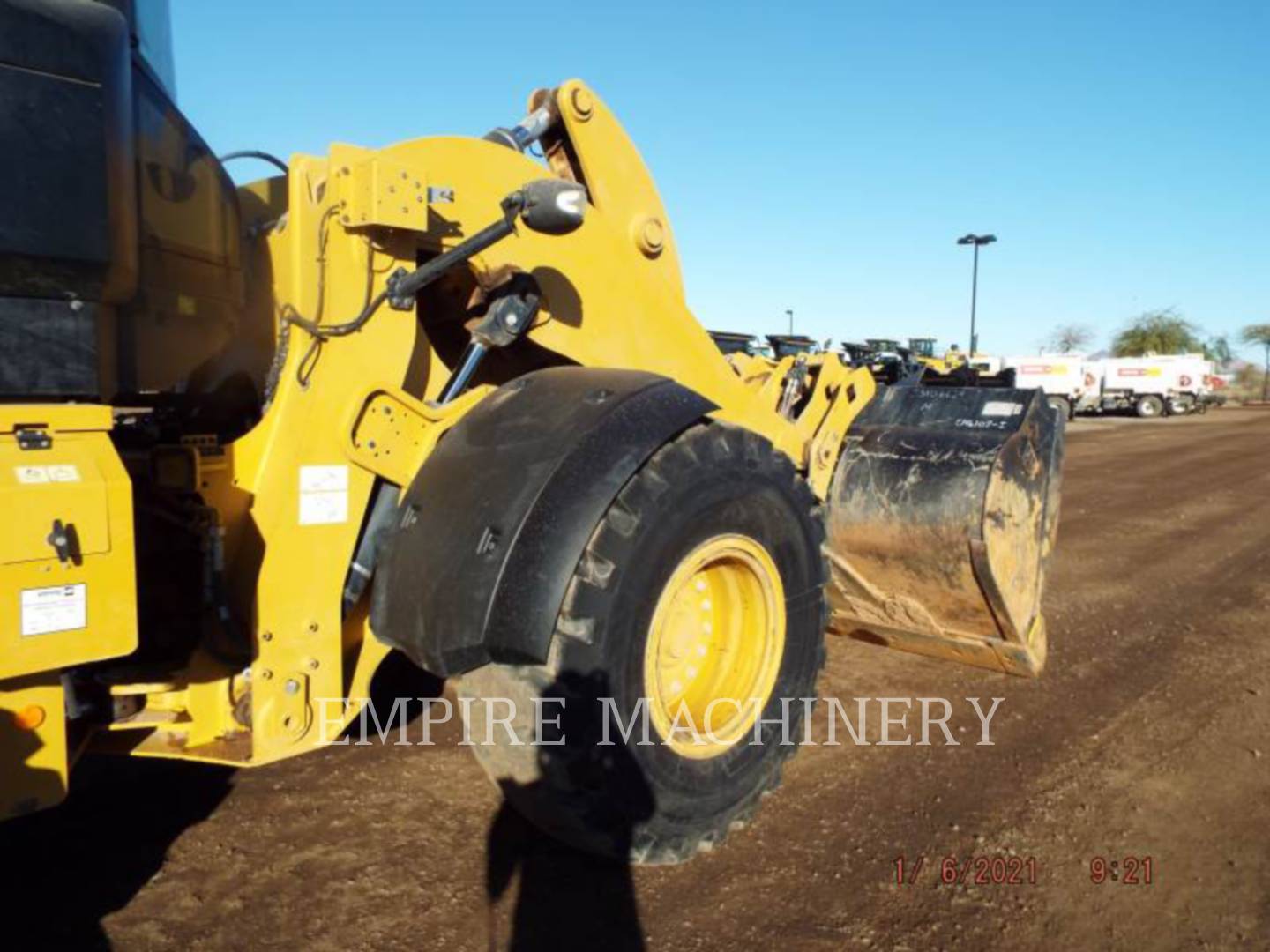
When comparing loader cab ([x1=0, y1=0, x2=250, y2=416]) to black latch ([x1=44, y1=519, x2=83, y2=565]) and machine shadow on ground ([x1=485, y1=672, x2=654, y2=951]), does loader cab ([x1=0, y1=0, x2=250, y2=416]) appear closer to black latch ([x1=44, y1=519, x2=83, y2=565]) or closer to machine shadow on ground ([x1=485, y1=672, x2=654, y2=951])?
black latch ([x1=44, y1=519, x2=83, y2=565])

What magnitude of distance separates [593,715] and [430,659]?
1.49 ft

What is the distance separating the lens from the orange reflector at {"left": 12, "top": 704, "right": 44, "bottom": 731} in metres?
2.01

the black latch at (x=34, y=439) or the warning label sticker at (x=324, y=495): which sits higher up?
the black latch at (x=34, y=439)

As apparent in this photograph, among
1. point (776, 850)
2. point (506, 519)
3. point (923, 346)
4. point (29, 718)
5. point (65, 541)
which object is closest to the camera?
point (65, 541)

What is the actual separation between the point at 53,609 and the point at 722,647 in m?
1.96

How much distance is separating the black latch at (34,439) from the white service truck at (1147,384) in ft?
135

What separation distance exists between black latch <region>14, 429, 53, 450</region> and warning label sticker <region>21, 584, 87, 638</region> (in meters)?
0.29

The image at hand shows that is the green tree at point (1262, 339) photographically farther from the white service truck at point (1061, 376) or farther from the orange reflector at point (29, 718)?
the orange reflector at point (29, 718)

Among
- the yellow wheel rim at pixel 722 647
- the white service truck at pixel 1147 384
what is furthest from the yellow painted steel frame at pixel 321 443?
the white service truck at pixel 1147 384

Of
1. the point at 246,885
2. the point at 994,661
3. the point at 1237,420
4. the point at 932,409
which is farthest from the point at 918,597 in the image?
the point at 1237,420

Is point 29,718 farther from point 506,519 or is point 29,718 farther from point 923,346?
point 923,346

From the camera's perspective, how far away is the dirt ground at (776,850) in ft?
8.63

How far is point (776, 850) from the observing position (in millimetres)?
3059

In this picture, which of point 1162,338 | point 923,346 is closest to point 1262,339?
point 1162,338
